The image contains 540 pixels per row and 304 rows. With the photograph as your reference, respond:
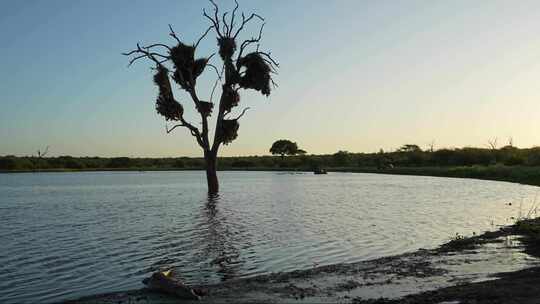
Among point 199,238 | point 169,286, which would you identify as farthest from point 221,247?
point 169,286

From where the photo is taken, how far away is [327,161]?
13300 centimetres

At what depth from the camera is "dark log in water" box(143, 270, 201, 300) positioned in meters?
9.59

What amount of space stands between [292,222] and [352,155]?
11496 centimetres

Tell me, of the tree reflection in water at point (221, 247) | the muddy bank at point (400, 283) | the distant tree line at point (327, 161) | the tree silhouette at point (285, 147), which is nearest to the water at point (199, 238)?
the tree reflection in water at point (221, 247)

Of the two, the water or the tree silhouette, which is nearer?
the water

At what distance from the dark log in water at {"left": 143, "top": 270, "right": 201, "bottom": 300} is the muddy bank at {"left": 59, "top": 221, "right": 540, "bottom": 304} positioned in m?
0.15

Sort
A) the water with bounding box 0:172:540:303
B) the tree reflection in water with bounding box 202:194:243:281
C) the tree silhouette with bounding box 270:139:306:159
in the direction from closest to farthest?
the water with bounding box 0:172:540:303 → the tree reflection in water with bounding box 202:194:243:281 → the tree silhouette with bounding box 270:139:306:159

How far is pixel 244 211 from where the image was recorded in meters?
27.3

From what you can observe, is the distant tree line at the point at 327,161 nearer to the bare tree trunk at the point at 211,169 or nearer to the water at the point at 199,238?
the bare tree trunk at the point at 211,169

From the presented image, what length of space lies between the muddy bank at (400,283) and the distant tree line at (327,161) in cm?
6492

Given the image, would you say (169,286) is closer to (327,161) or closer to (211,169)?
(211,169)

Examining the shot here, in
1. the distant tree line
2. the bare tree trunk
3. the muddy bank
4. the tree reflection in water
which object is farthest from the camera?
the distant tree line

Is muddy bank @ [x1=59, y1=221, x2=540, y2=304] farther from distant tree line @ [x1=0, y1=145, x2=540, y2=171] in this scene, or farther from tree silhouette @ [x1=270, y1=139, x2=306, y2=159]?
tree silhouette @ [x1=270, y1=139, x2=306, y2=159]

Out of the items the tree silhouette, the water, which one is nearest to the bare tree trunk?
the water
